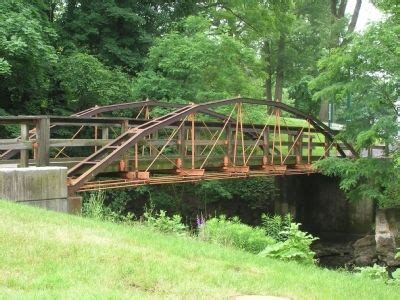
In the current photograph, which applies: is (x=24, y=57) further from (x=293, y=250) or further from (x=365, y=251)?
(x=293, y=250)

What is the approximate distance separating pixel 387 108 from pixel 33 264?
12.8 m

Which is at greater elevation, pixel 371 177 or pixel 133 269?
pixel 371 177

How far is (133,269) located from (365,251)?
16.1m

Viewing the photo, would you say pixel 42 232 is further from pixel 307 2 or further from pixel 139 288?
pixel 307 2

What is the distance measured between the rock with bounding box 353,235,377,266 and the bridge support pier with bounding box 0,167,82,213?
465 inches

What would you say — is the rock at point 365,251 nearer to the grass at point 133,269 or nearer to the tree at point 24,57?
the tree at point 24,57

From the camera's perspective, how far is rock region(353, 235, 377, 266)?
19.1m

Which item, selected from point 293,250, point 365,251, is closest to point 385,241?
point 365,251

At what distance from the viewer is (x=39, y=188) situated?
1010 centimetres

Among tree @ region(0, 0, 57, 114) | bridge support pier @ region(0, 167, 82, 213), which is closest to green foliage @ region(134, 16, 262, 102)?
tree @ region(0, 0, 57, 114)

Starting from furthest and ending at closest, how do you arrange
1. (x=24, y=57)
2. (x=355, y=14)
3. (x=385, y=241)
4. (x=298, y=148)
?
(x=355, y=14) < (x=298, y=148) < (x=24, y=57) < (x=385, y=241)

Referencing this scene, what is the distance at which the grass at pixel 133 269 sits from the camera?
4774 mm

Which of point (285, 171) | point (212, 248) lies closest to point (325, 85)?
point (285, 171)

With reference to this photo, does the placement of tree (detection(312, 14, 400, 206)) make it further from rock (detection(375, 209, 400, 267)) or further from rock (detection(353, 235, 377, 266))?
rock (detection(353, 235, 377, 266))
